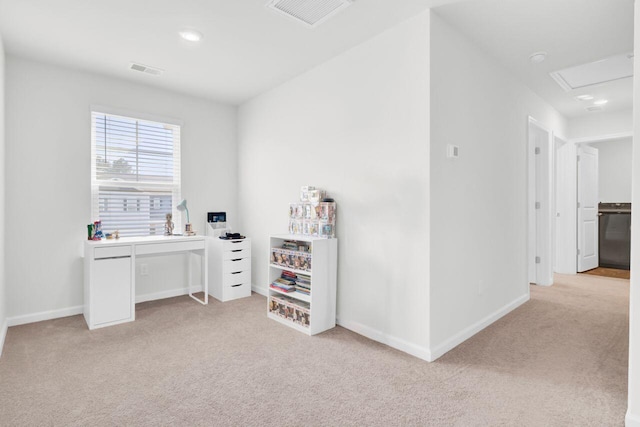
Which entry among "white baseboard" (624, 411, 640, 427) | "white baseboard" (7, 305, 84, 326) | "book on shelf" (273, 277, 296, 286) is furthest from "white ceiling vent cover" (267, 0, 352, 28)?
"white baseboard" (7, 305, 84, 326)

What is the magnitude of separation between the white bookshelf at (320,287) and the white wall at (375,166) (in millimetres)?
93

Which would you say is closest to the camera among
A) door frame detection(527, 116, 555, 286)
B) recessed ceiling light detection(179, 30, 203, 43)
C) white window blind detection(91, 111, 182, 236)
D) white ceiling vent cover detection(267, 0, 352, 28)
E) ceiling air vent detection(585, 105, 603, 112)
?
white ceiling vent cover detection(267, 0, 352, 28)

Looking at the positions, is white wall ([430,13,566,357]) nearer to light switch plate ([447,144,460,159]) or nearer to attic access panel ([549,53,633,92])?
light switch plate ([447,144,460,159])

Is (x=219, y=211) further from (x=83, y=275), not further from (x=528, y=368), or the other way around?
(x=528, y=368)

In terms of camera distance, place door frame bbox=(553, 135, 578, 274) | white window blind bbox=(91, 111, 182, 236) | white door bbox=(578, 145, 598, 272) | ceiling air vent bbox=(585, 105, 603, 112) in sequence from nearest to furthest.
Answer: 1. white window blind bbox=(91, 111, 182, 236)
2. ceiling air vent bbox=(585, 105, 603, 112)
3. door frame bbox=(553, 135, 578, 274)
4. white door bbox=(578, 145, 598, 272)

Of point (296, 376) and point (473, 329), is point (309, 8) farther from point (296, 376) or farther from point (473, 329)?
point (473, 329)

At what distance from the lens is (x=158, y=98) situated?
3.96m

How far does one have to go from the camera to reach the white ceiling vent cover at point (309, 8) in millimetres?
2275

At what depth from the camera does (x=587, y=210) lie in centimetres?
553

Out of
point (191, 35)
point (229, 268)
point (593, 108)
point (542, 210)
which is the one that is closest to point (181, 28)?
point (191, 35)

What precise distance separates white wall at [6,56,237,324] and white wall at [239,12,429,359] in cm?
201

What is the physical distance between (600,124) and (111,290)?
6.61 meters

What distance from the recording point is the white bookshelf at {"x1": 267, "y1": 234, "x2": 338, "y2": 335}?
286cm

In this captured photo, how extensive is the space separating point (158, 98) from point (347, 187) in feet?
8.40
